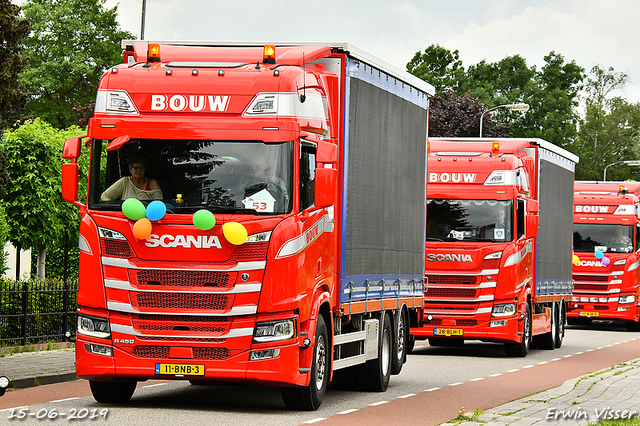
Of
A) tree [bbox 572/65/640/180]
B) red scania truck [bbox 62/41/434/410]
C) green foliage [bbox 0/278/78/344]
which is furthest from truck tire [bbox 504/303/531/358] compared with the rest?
tree [bbox 572/65/640/180]

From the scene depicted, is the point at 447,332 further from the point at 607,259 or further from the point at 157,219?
the point at 607,259

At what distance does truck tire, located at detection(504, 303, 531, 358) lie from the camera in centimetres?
2295

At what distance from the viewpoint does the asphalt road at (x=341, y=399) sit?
11.7 m

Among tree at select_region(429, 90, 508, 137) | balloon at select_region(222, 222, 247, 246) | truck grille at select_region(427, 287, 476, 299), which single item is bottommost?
truck grille at select_region(427, 287, 476, 299)

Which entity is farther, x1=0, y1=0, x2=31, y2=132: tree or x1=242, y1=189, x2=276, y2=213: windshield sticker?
x1=0, y1=0, x2=31, y2=132: tree

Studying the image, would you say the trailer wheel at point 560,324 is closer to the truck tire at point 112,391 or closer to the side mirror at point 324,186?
the truck tire at point 112,391

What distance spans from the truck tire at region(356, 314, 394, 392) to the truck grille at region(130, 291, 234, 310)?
4177 mm

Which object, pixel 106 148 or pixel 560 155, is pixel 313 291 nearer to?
pixel 106 148

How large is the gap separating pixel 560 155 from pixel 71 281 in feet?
38.9

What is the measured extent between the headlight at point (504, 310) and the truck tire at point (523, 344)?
0.94m

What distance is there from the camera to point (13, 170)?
2627cm

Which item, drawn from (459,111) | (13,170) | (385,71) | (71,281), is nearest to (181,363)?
(385,71)

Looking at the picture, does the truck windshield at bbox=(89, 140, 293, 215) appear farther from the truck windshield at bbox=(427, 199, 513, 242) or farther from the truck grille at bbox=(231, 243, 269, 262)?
the truck windshield at bbox=(427, 199, 513, 242)

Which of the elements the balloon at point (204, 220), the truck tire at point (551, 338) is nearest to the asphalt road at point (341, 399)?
the balloon at point (204, 220)
